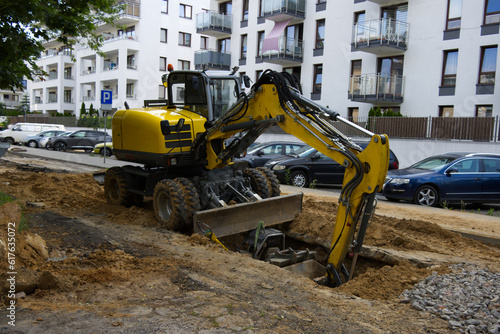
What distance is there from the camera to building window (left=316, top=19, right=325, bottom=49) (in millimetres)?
29844

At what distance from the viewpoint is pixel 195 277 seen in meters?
5.64

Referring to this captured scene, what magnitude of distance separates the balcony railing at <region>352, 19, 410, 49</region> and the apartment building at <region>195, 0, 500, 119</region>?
0.17ft

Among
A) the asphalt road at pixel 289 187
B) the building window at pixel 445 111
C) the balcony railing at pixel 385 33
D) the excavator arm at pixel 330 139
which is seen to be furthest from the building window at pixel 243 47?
the excavator arm at pixel 330 139

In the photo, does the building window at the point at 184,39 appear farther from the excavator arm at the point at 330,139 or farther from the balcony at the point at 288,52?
the excavator arm at the point at 330,139

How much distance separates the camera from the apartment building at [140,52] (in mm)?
43088

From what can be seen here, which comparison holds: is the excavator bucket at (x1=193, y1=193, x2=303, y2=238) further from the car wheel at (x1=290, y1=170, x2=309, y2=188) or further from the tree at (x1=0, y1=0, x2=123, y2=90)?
the car wheel at (x1=290, y1=170, x2=309, y2=188)

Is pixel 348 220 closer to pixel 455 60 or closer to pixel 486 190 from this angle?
pixel 486 190

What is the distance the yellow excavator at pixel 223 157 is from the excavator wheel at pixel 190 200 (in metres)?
0.02

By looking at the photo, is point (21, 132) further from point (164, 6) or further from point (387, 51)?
point (387, 51)

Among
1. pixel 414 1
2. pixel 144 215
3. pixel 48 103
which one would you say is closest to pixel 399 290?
pixel 144 215

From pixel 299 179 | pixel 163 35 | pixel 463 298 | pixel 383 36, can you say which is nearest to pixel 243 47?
pixel 163 35

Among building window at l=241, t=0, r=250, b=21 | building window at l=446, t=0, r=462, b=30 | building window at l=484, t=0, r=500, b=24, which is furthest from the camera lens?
building window at l=241, t=0, r=250, b=21

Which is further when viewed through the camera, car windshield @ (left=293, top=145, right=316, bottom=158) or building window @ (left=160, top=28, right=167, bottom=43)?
building window @ (left=160, top=28, right=167, bottom=43)

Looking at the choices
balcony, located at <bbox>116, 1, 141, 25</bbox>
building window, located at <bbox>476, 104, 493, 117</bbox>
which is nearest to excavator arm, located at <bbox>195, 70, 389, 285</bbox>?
building window, located at <bbox>476, 104, 493, 117</bbox>
